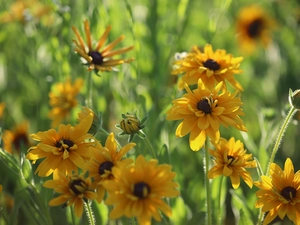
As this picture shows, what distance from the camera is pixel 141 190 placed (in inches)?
38.0

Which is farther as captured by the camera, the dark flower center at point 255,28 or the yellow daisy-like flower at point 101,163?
the dark flower center at point 255,28

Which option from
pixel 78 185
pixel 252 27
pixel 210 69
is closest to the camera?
pixel 78 185

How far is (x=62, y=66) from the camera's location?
190cm

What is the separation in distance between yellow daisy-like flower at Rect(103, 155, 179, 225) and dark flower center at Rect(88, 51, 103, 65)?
0.57 metres

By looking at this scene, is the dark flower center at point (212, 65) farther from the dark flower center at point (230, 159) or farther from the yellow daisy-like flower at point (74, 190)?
the yellow daisy-like flower at point (74, 190)

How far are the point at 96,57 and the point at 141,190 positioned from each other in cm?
64

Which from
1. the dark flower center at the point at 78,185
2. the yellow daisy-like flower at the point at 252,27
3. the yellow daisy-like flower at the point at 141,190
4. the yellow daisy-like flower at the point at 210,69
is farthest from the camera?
the yellow daisy-like flower at the point at 252,27

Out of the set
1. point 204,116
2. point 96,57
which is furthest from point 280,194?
point 96,57

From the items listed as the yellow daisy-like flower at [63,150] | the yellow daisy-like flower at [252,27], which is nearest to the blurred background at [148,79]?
the yellow daisy-like flower at [252,27]

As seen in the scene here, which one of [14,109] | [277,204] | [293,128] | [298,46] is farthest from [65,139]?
[298,46]

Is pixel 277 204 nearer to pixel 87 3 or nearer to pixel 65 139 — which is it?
pixel 65 139

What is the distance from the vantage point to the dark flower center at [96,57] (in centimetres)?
150

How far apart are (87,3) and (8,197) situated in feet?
2.47

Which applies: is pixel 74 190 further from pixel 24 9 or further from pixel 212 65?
pixel 24 9
